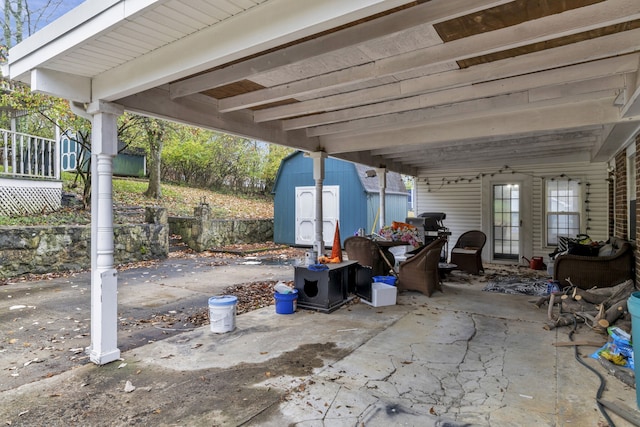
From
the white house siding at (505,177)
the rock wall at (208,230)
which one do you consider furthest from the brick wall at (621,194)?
the rock wall at (208,230)

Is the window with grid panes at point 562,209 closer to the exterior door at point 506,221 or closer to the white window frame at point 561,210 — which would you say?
the white window frame at point 561,210

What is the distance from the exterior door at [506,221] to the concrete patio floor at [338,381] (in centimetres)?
538

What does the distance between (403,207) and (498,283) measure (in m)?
7.03

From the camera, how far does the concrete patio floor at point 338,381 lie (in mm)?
2305

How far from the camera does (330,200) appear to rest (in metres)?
11.7

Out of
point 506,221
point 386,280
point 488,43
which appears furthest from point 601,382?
point 506,221

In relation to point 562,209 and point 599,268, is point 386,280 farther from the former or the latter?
point 562,209

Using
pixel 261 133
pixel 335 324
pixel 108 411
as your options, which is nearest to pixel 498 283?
pixel 335 324

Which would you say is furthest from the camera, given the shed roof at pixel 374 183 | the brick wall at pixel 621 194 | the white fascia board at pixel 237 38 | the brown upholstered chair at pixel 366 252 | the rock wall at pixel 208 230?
the shed roof at pixel 374 183

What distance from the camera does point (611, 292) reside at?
432 centimetres

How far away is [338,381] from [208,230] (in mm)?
8638

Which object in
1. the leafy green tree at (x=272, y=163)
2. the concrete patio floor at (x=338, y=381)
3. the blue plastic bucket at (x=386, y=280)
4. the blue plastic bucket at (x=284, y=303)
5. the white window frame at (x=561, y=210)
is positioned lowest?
the concrete patio floor at (x=338, y=381)

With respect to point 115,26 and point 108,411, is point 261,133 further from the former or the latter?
point 108,411

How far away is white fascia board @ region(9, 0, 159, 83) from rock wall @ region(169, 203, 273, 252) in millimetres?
7525
